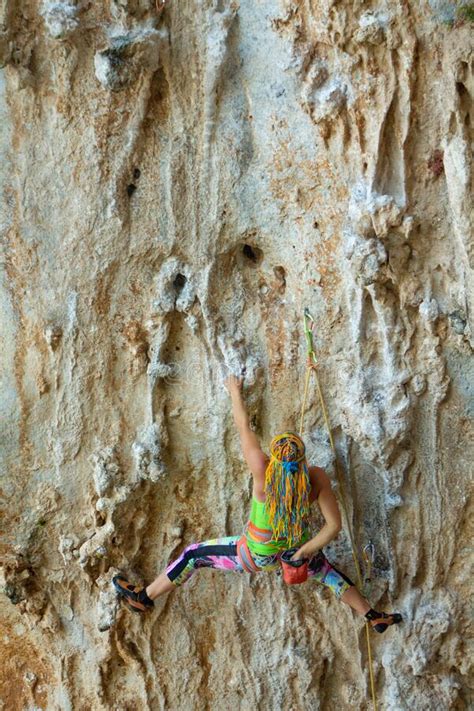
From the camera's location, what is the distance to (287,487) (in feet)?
10.8

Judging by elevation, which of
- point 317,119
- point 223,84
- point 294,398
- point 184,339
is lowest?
point 294,398

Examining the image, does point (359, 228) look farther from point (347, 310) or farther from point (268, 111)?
point (268, 111)

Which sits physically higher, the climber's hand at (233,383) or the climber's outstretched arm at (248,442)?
the climber's hand at (233,383)

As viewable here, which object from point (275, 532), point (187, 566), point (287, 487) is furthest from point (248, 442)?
point (187, 566)

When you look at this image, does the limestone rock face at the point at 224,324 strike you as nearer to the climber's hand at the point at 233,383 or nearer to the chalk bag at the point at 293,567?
the climber's hand at the point at 233,383

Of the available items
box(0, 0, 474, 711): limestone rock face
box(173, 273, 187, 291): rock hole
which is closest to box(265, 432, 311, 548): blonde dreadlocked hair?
box(0, 0, 474, 711): limestone rock face

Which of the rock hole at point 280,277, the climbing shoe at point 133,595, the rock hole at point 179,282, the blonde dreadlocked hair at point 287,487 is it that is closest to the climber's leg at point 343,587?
the blonde dreadlocked hair at point 287,487

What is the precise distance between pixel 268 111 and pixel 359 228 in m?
0.68

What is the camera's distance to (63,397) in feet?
12.3

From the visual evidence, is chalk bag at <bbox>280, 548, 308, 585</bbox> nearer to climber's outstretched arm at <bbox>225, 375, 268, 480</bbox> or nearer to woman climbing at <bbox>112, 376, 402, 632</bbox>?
woman climbing at <bbox>112, 376, 402, 632</bbox>

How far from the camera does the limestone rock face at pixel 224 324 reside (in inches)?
131

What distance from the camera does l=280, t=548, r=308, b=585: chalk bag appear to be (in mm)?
3426

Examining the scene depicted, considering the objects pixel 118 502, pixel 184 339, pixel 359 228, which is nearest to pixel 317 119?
pixel 359 228

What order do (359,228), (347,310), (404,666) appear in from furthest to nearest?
(404,666) < (347,310) < (359,228)
